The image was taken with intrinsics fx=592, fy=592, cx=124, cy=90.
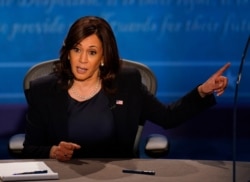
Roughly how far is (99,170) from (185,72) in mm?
1922

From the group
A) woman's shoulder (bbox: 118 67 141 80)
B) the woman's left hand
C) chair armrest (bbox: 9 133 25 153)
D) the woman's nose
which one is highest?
the woman's nose

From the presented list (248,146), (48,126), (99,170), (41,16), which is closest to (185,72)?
(248,146)

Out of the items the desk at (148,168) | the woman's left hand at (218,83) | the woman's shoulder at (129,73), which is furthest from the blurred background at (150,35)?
the desk at (148,168)

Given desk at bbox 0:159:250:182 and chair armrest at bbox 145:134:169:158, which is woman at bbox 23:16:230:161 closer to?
chair armrest at bbox 145:134:169:158

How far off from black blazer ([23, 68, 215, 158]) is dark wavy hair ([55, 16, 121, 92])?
0.05m

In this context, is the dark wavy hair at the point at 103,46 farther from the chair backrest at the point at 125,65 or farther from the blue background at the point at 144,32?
the blue background at the point at 144,32

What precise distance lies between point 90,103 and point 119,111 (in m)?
0.14

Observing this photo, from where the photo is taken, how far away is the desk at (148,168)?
2217mm

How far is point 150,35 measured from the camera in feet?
13.3

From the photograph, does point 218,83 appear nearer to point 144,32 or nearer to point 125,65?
point 125,65

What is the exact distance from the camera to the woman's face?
8.78ft

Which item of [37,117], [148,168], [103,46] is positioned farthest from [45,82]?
[148,168]

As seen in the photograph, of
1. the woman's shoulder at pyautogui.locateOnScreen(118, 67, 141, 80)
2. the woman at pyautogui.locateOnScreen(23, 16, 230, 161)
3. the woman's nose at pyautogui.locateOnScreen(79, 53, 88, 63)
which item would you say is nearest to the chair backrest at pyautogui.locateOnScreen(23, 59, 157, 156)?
the woman's shoulder at pyautogui.locateOnScreen(118, 67, 141, 80)

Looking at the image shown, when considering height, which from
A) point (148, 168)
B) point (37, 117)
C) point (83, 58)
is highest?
point (83, 58)
